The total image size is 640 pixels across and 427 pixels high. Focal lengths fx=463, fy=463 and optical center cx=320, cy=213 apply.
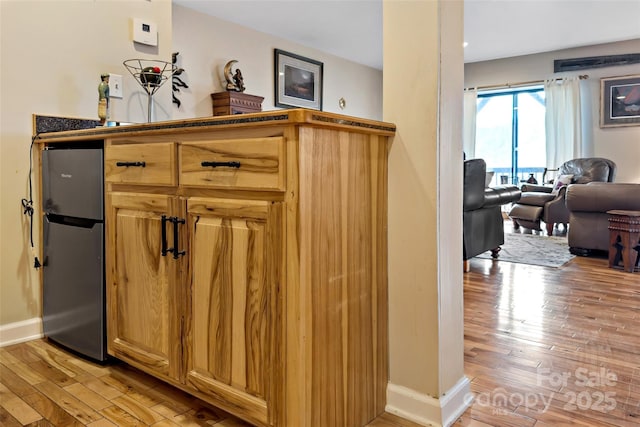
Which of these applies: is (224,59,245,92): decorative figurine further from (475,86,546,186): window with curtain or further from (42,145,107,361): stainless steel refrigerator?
(475,86,546,186): window with curtain

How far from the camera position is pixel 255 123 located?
1271 millimetres

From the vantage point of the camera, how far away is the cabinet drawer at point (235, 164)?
1248 millimetres

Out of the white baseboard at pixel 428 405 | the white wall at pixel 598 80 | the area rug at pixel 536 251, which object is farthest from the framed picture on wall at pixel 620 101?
the white baseboard at pixel 428 405

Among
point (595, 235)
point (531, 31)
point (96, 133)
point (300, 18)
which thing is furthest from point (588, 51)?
point (96, 133)

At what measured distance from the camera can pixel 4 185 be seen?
2.20 m

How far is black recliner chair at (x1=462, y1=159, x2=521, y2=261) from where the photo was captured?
3389 millimetres

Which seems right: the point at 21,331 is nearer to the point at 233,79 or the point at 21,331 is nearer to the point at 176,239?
the point at 176,239

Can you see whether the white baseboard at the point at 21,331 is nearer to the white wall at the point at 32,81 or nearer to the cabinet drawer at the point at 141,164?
the white wall at the point at 32,81

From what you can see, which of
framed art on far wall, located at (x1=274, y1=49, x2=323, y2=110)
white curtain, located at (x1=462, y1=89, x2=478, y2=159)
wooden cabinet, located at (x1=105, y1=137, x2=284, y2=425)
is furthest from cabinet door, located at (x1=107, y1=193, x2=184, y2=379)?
white curtain, located at (x1=462, y1=89, x2=478, y2=159)

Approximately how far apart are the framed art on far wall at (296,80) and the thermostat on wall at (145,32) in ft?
11.4

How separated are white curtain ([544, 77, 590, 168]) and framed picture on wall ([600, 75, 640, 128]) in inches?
12.6

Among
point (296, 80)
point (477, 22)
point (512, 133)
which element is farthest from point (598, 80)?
point (296, 80)

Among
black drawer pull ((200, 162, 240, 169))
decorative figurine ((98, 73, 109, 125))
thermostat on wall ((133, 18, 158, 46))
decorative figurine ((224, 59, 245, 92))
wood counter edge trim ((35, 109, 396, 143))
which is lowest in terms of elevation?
black drawer pull ((200, 162, 240, 169))

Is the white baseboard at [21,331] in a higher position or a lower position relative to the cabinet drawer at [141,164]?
lower
